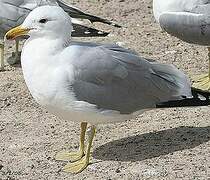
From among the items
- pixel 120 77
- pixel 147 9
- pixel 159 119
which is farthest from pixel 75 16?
pixel 120 77

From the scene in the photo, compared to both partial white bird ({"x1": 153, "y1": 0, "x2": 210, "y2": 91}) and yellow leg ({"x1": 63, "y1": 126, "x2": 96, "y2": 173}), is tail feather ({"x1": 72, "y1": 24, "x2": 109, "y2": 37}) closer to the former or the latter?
partial white bird ({"x1": 153, "y1": 0, "x2": 210, "y2": 91})

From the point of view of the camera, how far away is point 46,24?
5.07 m

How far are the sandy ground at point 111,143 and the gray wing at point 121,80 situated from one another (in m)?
0.42

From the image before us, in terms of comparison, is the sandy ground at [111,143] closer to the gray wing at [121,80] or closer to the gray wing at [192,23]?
the gray wing at [121,80]

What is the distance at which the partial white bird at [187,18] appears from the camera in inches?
256

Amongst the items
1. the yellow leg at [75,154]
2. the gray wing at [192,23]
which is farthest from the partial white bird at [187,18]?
the yellow leg at [75,154]

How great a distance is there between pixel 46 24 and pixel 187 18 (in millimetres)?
1945

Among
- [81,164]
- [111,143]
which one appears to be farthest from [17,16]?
[81,164]

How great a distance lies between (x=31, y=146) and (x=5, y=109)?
919 mm

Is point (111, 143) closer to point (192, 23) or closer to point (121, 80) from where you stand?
point (121, 80)

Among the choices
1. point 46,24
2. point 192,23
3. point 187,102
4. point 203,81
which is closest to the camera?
point 46,24

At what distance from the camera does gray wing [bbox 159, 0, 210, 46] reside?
6.50m

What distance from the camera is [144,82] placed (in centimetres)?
534

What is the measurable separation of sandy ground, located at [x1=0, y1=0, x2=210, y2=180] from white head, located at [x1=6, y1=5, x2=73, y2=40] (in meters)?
1.03
